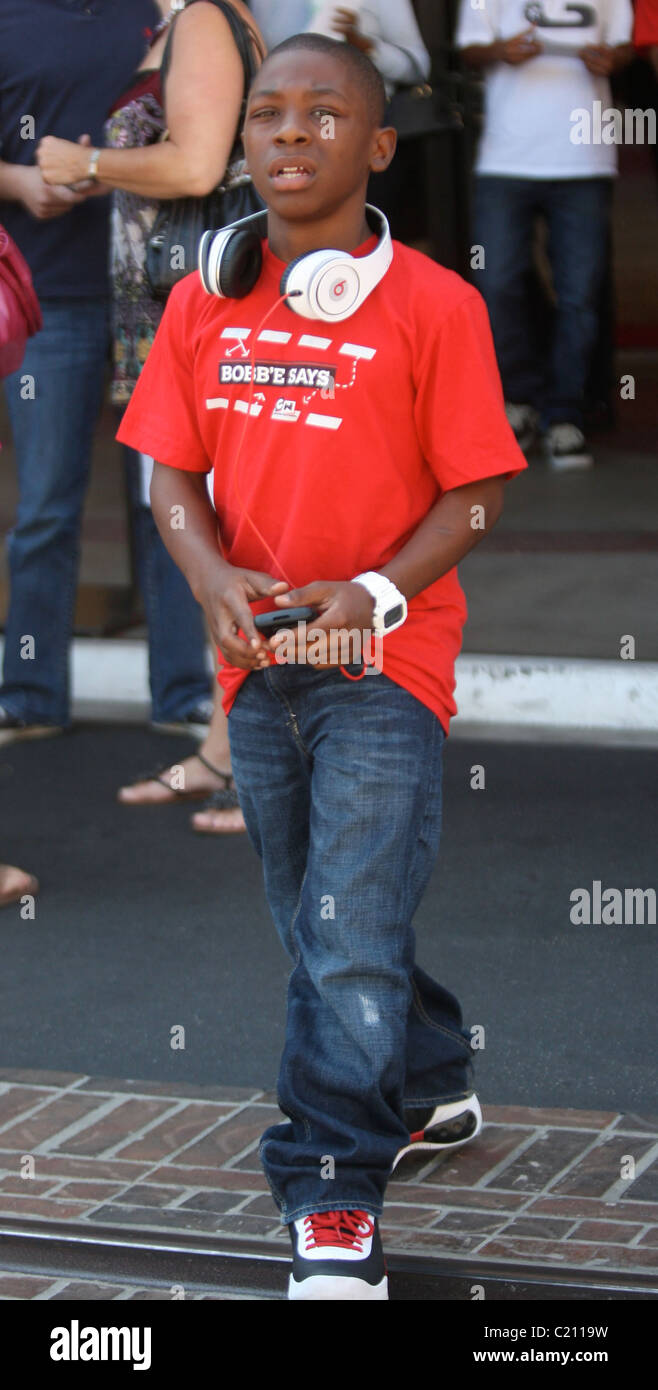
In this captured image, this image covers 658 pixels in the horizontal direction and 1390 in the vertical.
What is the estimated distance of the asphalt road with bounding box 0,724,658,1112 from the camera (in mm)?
3994

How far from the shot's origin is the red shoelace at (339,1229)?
2992 mm

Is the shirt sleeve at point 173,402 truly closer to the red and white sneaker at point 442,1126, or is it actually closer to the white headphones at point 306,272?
the white headphones at point 306,272

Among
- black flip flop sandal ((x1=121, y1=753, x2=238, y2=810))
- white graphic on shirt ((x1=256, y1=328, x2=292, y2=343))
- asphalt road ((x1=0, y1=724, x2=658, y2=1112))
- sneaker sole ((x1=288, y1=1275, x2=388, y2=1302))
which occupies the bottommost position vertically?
sneaker sole ((x1=288, y1=1275, x2=388, y2=1302))

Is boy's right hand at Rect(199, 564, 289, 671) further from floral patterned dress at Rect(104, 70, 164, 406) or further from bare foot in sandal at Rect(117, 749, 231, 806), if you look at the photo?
bare foot in sandal at Rect(117, 749, 231, 806)

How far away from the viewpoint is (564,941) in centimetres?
454

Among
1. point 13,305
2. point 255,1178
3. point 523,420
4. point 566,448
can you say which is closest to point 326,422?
point 255,1178

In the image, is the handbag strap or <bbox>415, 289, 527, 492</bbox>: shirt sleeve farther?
the handbag strap

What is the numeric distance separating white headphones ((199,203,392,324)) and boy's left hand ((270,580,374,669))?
0.42 metres

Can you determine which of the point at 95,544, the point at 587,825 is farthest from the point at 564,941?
the point at 95,544

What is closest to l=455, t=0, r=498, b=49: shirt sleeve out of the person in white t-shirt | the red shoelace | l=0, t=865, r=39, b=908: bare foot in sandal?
the person in white t-shirt

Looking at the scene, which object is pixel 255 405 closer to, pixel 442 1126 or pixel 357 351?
pixel 357 351

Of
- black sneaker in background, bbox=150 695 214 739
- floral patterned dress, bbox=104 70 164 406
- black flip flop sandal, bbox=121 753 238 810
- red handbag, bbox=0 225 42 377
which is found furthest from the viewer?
black sneaker in background, bbox=150 695 214 739

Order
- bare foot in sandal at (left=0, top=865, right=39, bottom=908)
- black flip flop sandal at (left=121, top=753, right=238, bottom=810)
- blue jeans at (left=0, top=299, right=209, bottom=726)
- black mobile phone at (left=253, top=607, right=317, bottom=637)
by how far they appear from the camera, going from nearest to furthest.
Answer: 1. black mobile phone at (left=253, top=607, right=317, bottom=637)
2. bare foot in sandal at (left=0, top=865, right=39, bottom=908)
3. black flip flop sandal at (left=121, top=753, right=238, bottom=810)
4. blue jeans at (left=0, top=299, right=209, bottom=726)
